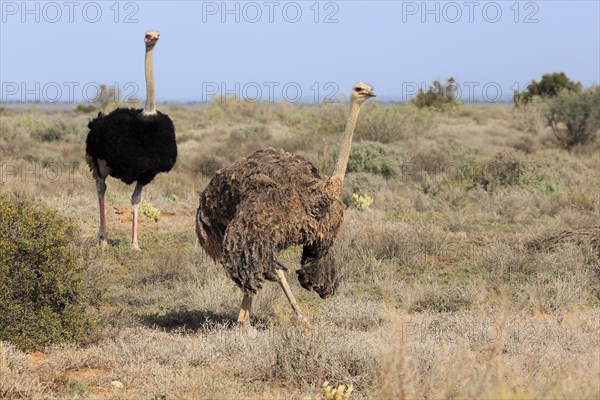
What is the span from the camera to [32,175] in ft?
53.3

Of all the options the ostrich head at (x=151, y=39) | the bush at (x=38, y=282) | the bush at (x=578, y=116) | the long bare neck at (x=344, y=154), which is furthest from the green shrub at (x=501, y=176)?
the bush at (x=38, y=282)

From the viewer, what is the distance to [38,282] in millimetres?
5910

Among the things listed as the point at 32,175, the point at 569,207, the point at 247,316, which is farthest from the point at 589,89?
the point at 247,316

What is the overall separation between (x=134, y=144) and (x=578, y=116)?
15286 mm

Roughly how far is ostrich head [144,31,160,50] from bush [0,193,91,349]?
5.13 metres

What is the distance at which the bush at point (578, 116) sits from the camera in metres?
22.5

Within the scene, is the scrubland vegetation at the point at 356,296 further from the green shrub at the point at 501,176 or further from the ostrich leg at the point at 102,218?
the ostrich leg at the point at 102,218

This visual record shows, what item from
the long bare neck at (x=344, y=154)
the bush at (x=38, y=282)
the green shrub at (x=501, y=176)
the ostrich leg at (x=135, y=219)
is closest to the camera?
the bush at (x=38, y=282)

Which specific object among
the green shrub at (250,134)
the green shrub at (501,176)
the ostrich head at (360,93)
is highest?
the ostrich head at (360,93)

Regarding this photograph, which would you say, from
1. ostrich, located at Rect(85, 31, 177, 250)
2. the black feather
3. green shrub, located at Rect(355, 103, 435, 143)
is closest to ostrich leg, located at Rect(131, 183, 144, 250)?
ostrich, located at Rect(85, 31, 177, 250)

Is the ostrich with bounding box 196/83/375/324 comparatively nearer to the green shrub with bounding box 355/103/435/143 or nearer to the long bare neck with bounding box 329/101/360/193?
the long bare neck with bounding box 329/101/360/193

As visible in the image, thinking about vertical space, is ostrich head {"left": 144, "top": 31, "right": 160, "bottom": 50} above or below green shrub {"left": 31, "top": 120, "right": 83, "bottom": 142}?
above

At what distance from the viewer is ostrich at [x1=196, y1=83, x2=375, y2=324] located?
578cm

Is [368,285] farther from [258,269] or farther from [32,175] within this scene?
[32,175]
